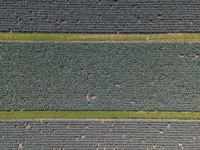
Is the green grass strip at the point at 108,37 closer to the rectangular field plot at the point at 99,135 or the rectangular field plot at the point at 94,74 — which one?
the rectangular field plot at the point at 94,74

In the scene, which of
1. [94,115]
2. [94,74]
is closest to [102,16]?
[94,74]

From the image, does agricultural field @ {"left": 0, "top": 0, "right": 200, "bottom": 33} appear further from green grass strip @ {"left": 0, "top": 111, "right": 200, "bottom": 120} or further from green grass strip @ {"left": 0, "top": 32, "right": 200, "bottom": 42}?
green grass strip @ {"left": 0, "top": 111, "right": 200, "bottom": 120}

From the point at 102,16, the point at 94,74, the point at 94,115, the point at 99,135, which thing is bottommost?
the point at 99,135

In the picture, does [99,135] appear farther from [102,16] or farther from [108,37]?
[102,16]

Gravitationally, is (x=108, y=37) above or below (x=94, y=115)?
above

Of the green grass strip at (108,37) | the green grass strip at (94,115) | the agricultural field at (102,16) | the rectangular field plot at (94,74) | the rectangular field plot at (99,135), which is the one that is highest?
the agricultural field at (102,16)

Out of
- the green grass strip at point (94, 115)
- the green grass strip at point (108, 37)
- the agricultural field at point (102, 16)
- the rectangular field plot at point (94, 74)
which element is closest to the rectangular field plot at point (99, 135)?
the green grass strip at point (94, 115)
